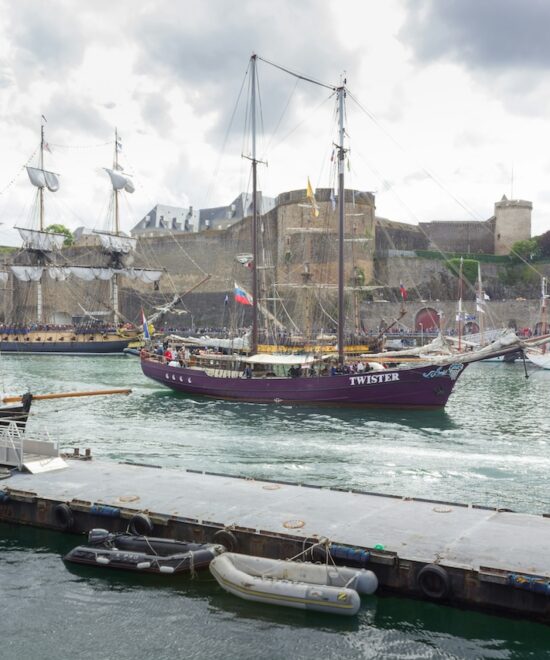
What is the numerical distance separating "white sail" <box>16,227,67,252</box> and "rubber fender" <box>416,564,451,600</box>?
78.9 m

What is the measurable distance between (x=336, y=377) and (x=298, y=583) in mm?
21929

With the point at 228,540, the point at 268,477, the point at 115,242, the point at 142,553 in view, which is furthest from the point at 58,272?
the point at 228,540

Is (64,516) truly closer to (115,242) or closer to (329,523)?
(329,523)

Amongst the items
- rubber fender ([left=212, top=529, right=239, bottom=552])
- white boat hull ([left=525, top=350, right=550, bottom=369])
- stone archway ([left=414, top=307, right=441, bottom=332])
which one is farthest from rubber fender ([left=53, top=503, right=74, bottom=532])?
stone archway ([left=414, top=307, right=441, bottom=332])

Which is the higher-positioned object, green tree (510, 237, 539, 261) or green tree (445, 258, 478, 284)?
green tree (510, 237, 539, 261)

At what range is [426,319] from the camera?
75.1 m

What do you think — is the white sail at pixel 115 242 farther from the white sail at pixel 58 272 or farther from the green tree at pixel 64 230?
the green tree at pixel 64 230

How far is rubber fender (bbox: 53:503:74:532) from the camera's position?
13.3m

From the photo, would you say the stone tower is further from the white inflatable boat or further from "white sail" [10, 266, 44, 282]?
the white inflatable boat

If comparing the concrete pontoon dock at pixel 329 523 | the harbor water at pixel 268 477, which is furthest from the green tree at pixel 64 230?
the concrete pontoon dock at pixel 329 523

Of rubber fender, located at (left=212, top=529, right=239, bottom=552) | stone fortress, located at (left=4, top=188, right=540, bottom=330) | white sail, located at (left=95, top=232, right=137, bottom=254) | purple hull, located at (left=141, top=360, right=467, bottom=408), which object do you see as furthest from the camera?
white sail, located at (left=95, top=232, right=137, bottom=254)

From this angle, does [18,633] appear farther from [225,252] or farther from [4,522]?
[225,252]

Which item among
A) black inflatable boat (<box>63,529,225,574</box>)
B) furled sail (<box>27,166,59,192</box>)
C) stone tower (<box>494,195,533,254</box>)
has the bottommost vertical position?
black inflatable boat (<box>63,529,225,574</box>)

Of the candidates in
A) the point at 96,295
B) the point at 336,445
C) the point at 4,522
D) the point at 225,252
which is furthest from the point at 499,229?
the point at 4,522
